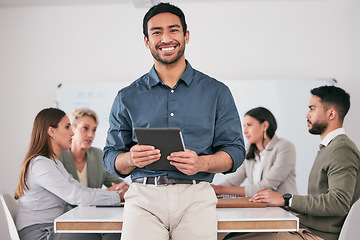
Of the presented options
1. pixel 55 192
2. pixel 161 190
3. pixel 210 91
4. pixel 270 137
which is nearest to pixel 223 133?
pixel 210 91

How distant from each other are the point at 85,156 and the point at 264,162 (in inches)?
57.4

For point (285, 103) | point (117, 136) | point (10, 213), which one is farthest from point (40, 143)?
point (285, 103)

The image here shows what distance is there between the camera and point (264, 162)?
3562 mm

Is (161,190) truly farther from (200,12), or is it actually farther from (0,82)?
(0,82)

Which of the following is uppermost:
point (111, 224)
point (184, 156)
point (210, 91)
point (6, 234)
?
point (210, 91)

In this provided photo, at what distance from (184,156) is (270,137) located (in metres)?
2.26

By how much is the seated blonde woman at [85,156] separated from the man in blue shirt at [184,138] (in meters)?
1.75

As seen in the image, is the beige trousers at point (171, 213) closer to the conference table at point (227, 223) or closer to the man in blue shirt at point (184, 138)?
the man in blue shirt at point (184, 138)

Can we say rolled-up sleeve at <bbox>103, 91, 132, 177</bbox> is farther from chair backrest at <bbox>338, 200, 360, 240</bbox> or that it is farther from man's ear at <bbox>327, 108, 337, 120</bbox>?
man's ear at <bbox>327, 108, 337, 120</bbox>

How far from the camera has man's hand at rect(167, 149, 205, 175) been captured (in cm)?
157

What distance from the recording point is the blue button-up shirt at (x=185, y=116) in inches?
69.6

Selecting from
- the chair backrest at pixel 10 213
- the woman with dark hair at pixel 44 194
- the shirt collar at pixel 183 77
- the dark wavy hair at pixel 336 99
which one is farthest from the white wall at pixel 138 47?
the shirt collar at pixel 183 77

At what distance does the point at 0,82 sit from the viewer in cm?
521

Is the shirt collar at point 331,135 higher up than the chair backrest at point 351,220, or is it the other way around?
the shirt collar at point 331,135
